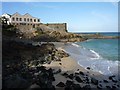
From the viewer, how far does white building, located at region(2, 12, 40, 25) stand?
48.8 meters

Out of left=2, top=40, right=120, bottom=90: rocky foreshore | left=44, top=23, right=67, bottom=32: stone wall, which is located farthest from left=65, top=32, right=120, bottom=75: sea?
left=44, top=23, right=67, bottom=32: stone wall

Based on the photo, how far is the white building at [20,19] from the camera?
1921 inches

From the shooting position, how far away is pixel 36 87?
10.1 metres

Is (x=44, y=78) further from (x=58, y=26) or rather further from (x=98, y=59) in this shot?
(x=58, y=26)

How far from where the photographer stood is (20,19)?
49.7m

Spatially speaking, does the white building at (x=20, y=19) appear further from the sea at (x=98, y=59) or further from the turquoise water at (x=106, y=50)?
the sea at (x=98, y=59)

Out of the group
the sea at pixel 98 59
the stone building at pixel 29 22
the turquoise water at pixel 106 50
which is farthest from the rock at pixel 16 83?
the stone building at pixel 29 22

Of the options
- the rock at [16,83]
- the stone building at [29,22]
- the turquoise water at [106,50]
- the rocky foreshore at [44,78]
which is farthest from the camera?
the stone building at [29,22]

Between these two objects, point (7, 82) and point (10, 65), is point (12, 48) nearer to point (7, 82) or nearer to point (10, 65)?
point (10, 65)

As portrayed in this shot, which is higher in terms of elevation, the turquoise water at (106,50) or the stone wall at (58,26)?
the stone wall at (58,26)

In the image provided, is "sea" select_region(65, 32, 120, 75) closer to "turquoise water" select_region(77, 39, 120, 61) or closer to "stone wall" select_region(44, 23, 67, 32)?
"turquoise water" select_region(77, 39, 120, 61)

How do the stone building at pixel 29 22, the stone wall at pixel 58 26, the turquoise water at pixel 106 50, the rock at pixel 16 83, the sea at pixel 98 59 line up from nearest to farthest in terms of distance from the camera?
the rock at pixel 16 83 → the sea at pixel 98 59 → the turquoise water at pixel 106 50 → the stone building at pixel 29 22 → the stone wall at pixel 58 26

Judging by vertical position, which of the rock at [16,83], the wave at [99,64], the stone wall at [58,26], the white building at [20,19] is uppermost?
the white building at [20,19]

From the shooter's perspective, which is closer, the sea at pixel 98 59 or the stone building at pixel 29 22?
the sea at pixel 98 59
